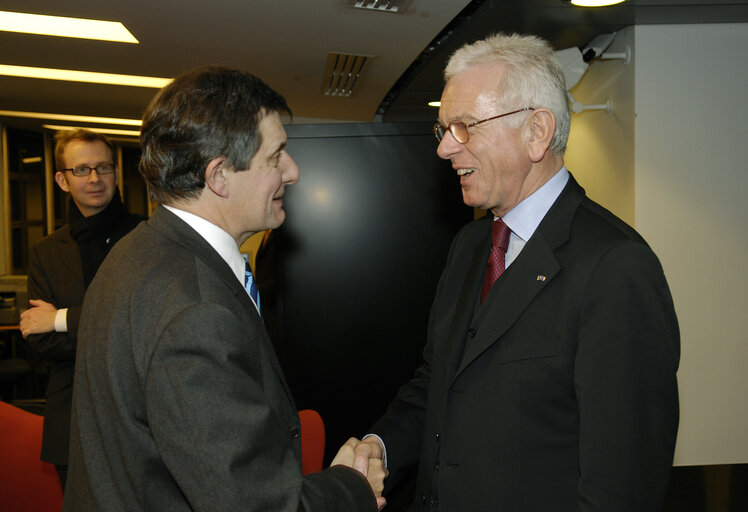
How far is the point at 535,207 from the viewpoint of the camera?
1.42m

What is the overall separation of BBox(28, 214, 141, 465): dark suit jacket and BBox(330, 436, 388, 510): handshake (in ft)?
4.15

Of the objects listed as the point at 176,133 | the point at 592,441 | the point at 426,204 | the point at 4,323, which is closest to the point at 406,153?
the point at 426,204

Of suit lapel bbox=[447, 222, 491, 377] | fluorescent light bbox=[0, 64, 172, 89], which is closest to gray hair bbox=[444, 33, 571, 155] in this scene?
suit lapel bbox=[447, 222, 491, 377]

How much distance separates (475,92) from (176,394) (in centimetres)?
97

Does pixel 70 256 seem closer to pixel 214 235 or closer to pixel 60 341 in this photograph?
pixel 60 341

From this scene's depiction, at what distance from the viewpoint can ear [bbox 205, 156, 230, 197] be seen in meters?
1.20

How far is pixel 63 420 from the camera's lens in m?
2.23

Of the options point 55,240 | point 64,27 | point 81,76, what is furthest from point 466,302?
point 81,76

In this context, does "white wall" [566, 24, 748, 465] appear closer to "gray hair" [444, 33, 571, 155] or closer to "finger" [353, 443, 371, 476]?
"gray hair" [444, 33, 571, 155]

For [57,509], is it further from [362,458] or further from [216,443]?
[216,443]

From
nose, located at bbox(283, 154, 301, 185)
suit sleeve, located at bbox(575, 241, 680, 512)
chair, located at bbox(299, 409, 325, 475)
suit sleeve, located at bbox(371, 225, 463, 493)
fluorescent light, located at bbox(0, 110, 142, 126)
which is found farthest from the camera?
fluorescent light, located at bbox(0, 110, 142, 126)

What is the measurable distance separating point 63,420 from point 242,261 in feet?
4.68

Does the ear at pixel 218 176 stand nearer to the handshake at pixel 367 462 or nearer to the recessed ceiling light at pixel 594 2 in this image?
the handshake at pixel 367 462

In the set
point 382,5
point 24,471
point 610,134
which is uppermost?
point 382,5
